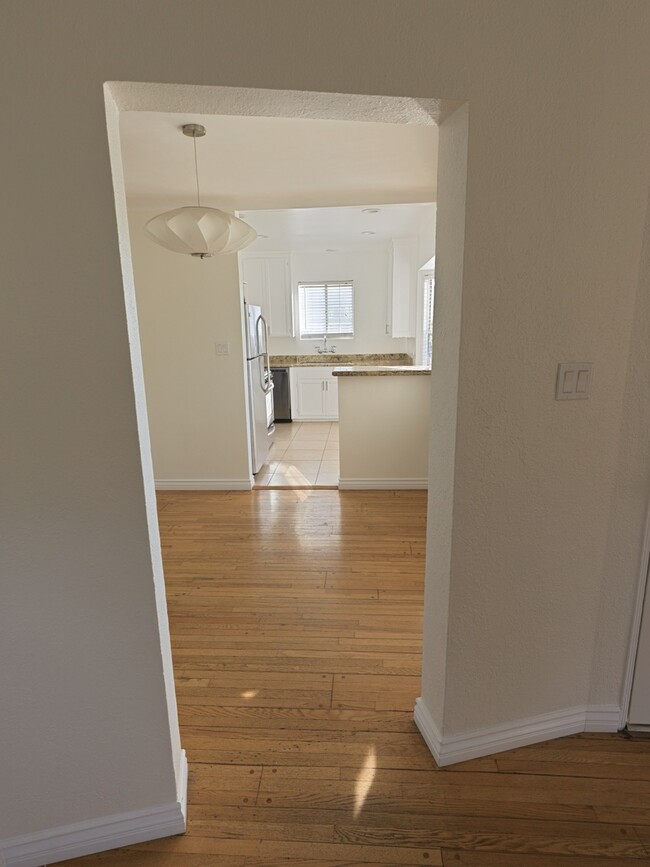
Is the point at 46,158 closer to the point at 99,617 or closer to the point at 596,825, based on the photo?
the point at 99,617

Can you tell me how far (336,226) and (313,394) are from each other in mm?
2412

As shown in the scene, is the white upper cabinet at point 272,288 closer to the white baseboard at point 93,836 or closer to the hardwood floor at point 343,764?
the hardwood floor at point 343,764

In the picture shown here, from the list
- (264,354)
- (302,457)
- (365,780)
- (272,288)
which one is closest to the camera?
(365,780)

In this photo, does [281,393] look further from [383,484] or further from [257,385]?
[383,484]

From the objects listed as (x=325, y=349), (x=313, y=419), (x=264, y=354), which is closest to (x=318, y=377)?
(x=325, y=349)

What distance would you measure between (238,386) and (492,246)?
9.79 feet

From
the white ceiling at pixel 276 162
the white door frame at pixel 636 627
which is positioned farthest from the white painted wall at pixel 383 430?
the white door frame at pixel 636 627

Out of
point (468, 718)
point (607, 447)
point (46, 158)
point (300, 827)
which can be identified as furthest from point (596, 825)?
point (46, 158)

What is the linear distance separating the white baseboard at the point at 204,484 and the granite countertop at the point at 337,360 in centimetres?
291

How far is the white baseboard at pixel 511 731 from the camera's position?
1587 mm

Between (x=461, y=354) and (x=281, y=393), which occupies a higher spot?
(x=461, y=354)

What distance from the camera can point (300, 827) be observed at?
4.60 feet

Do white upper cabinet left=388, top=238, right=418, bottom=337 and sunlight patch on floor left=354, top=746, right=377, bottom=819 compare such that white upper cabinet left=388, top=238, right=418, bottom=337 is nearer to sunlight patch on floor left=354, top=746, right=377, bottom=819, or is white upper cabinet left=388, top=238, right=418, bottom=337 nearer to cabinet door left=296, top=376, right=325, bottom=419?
cabinet door left=296, top=376, right=325, bottom=419

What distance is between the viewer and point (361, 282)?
21.9ft
